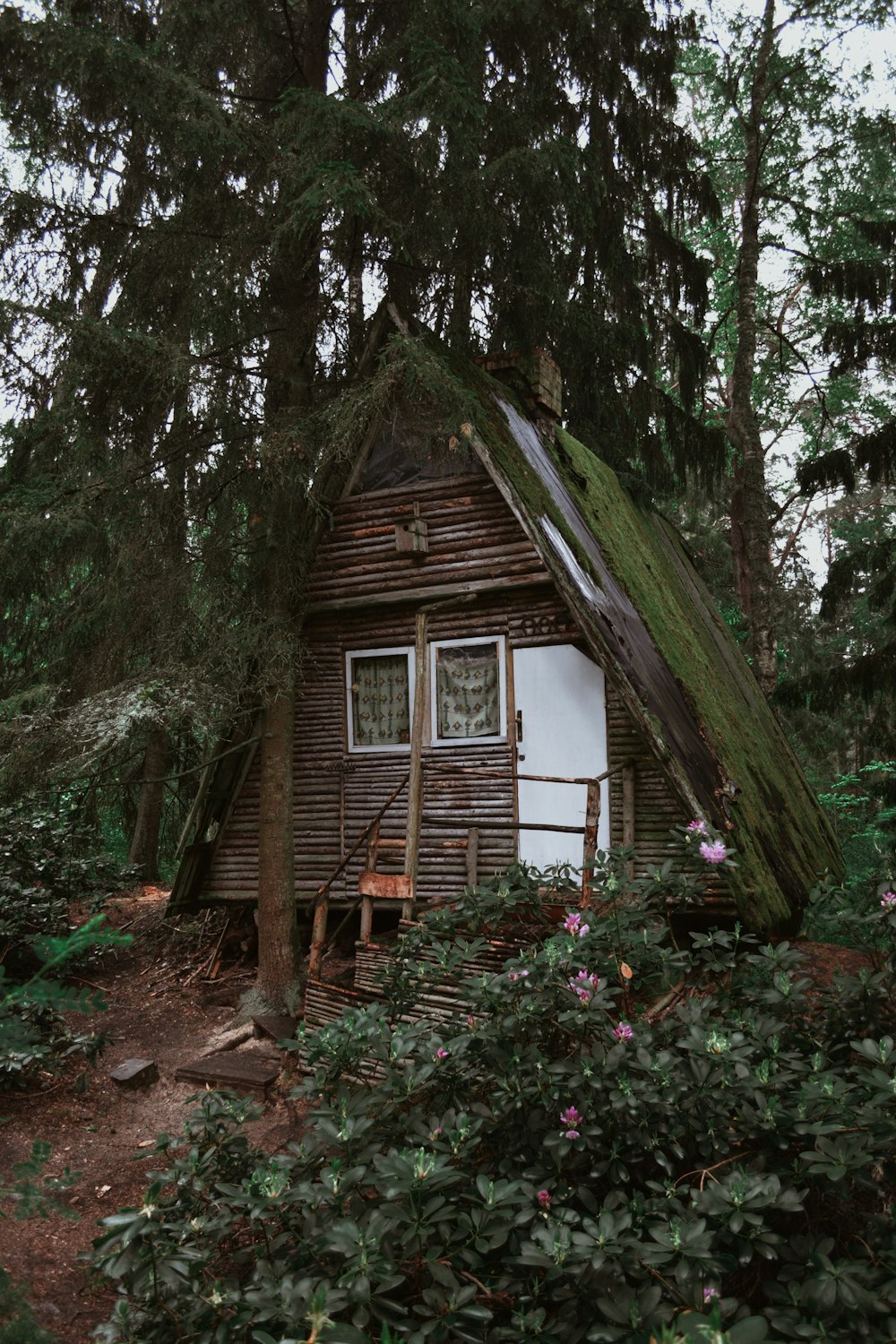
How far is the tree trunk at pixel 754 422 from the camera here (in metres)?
16.8

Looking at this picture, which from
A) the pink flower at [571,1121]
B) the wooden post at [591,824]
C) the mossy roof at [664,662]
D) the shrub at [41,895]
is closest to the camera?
the pink flower at [571,1121]

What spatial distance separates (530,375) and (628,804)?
18.5 feet

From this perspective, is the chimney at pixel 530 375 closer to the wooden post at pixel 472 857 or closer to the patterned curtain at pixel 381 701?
the patterned curtain at pixel 381 701

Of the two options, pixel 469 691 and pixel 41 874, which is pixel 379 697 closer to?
pixel 469 691

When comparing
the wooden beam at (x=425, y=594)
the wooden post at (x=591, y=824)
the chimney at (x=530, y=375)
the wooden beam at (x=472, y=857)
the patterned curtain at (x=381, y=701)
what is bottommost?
the wooden beam at (x=472, y=857)

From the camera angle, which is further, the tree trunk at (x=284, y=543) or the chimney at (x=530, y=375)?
the chimney at (x=530, y=375)

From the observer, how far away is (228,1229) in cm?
423

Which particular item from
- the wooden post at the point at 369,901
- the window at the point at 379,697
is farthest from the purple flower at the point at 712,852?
the window at the point at 379,697

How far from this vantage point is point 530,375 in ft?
40.4

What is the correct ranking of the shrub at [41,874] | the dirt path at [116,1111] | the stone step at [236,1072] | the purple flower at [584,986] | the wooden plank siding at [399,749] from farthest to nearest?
1. the wooden plank siding at [399,749]
2. the shrub at [41,874]
3. the stone step at [236,1072]
4. the dirt path at [116,1111]
5. the purple flower at [584,986]

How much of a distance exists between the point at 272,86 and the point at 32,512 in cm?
529

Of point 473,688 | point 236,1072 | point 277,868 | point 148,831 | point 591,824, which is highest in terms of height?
point 473,688

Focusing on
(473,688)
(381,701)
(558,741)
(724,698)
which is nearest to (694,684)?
(724,698)

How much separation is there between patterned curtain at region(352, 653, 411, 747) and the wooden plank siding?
0.51 feet
